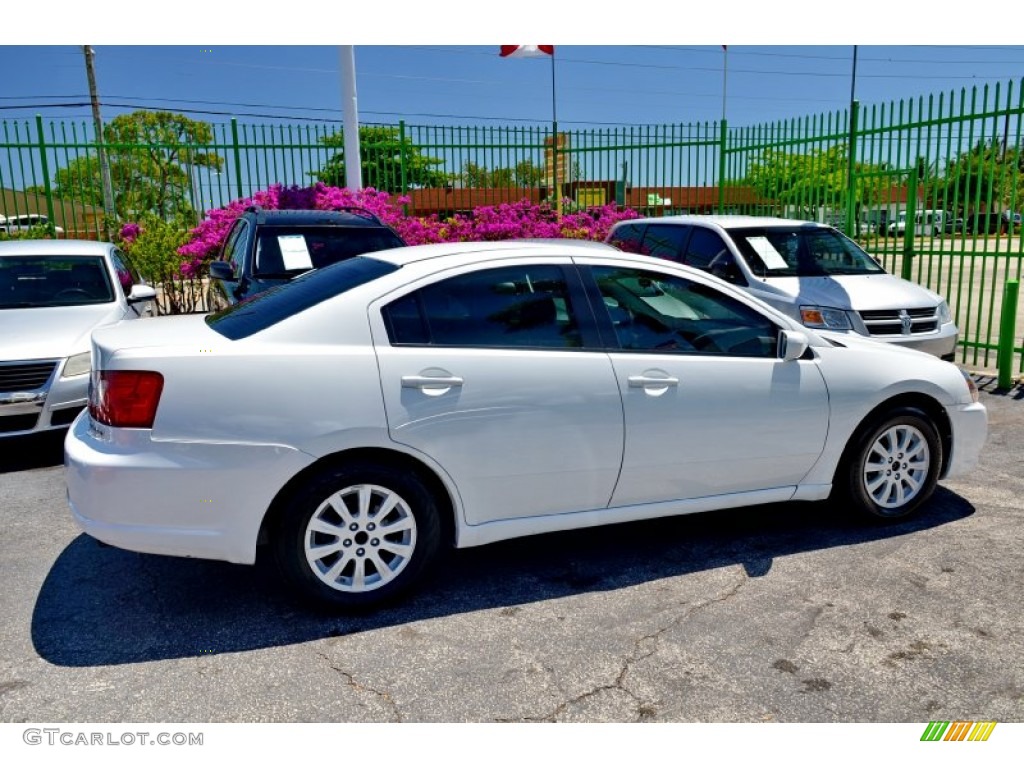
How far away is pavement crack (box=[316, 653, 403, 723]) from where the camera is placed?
2.96m

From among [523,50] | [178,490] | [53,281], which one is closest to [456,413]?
[178,490]

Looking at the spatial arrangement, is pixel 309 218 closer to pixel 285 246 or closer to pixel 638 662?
pixel 285 246

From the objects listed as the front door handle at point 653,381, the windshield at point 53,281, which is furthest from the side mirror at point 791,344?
the windshield at point 53,281

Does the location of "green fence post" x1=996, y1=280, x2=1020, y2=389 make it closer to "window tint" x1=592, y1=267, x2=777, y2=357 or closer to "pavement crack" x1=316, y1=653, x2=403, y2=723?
"window tint" x1=592, y1=267, x2=777, y2=357

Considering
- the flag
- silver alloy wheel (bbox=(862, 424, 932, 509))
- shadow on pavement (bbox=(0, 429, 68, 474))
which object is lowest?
shadow on pavement (bbox=(0, 429, 68, 474))

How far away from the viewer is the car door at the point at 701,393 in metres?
3.96

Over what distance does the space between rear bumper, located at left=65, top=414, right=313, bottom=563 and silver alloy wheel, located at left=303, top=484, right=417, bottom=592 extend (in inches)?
9.5

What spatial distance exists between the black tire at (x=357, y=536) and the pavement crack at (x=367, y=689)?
38cm

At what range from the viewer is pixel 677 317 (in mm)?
4203

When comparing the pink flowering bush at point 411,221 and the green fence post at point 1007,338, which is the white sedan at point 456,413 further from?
the pink flowering bush at point 411,221

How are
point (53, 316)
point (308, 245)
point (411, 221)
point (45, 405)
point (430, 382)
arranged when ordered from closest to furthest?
point (430, 382)
point (45, 405)
point (53, 316)
point (308, 245)
point (411, 221)

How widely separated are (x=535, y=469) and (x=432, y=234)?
8259mm

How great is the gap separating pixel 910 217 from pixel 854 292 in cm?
260
